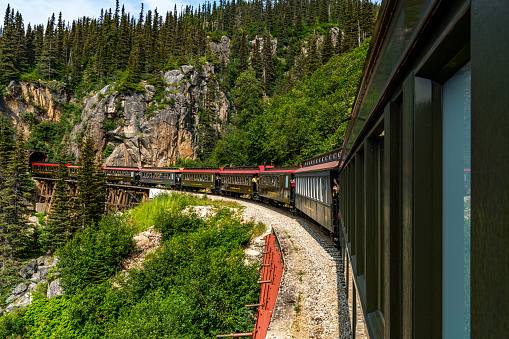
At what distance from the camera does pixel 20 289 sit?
2586 cm

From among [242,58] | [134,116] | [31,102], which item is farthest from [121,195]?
[242,58]

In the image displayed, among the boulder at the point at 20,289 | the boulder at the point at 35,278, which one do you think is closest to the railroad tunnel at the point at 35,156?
the boulder at the point at 35,278

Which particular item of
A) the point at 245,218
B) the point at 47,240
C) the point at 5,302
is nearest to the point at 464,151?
the point at 245,218

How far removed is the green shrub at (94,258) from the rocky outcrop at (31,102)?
2149 inches

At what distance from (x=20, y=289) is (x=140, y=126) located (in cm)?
3827

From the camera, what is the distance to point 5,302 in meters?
24.7

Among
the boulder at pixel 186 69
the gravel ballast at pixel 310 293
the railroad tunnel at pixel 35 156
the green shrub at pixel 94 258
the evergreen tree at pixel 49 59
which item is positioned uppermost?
the evergreen tree at pixel 49 59

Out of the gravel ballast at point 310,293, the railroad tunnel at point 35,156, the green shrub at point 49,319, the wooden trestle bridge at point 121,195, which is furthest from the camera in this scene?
the railroad tunnel at point 35,156

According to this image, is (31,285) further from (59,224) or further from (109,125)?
(109,125)

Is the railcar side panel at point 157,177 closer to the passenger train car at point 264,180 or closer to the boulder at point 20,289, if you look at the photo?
the passenger train car at point 264,180

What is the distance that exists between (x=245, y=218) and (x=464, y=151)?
17.9 metres

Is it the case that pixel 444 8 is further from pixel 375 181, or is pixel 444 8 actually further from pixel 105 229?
pixel 105 229

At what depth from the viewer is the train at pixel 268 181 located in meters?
10.5

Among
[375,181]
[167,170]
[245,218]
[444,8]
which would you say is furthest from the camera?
[167,170]
